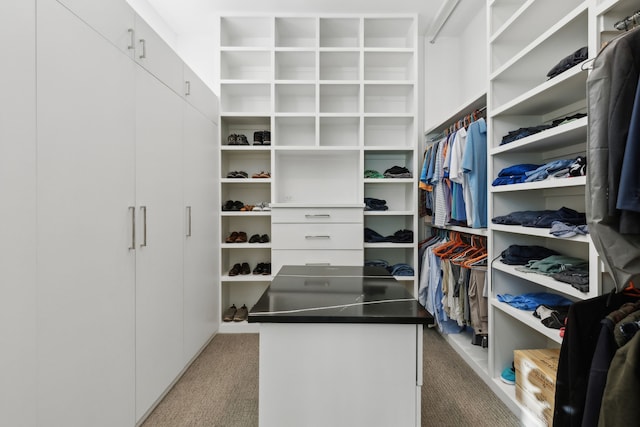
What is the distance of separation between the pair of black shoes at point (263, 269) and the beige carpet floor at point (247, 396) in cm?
78

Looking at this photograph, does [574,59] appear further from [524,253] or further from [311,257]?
[311,257]

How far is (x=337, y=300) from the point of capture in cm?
135

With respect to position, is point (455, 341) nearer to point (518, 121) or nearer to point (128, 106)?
point (518, 121)

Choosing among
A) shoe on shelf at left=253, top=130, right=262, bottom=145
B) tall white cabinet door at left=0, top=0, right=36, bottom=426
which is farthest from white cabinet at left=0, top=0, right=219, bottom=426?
shoe on shelf at left=253, top=130, right=262, bottom=145

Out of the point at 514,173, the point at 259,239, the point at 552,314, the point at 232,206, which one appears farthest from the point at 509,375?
the point at 232,206

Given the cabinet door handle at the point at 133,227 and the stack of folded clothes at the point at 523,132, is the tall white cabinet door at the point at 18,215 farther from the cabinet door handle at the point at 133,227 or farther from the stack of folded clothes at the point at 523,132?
the stack of folded clothes at the point at 523,132

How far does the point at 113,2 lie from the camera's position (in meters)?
1.58

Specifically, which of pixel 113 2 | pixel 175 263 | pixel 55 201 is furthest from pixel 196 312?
pixel 113 2

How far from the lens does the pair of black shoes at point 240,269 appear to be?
3.31m

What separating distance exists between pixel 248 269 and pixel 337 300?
2.20 m

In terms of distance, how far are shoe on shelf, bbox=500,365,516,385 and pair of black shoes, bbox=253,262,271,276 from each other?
2144 millimetres

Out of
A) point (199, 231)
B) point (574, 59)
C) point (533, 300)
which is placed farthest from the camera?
point (199, 231)

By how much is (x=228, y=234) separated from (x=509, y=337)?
2.67 meters

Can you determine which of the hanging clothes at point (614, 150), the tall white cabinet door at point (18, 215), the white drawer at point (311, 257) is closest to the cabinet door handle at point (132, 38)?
the tall white cabinet door at point (18, 215)
